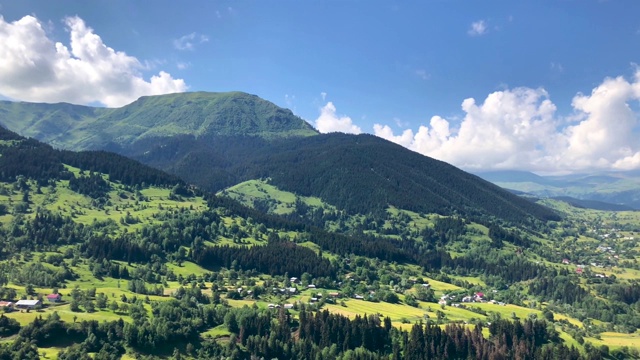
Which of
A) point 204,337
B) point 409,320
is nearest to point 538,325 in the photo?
point 409,320

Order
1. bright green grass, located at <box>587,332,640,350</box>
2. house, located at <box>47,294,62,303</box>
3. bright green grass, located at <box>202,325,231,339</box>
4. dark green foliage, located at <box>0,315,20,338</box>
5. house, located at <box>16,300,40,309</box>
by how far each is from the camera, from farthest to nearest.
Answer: bright green grass, located at <box>587,332,640,350</box>
house, located at <box>47,294,62,303</box>
bright green grass, located at <box>202,325,231,339</box>
house, located at <box>16,300,40,309</box>
dark green foliage, located at <box>0,315,20,338</box>

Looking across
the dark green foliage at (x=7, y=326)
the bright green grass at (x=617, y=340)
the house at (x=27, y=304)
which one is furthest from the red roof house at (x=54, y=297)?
the bright green grass at (x=617, y=340)

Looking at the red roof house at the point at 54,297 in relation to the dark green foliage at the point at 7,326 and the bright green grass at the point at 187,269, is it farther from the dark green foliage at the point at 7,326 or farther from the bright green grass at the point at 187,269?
the bright green grass at the point at 187,269

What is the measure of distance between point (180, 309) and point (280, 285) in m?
62.1

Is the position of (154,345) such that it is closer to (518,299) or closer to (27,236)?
(27,236)

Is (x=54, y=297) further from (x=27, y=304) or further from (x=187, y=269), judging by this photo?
(x=187, y=269)

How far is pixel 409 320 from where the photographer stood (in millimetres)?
147250

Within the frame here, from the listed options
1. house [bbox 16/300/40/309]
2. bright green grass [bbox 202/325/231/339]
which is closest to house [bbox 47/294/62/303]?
house [bbox 16/300/40/309]

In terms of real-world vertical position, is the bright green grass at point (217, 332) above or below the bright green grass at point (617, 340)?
below

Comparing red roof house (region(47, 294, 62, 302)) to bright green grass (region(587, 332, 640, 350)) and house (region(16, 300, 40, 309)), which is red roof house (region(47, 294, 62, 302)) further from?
bright green grass (region(587, 332, 640, 350))

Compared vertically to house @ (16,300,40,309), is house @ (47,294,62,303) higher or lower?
higher

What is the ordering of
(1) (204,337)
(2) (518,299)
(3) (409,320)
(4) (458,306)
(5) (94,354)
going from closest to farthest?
(5) (94,354) < (1) (204,337) < (3) (409,320) < (4) (458,306) < (2) (518,299)

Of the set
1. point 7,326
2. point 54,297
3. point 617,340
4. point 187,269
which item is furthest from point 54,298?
point 617,340

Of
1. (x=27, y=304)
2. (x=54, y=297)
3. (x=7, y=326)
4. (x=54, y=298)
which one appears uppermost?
(x=54, y=297)
